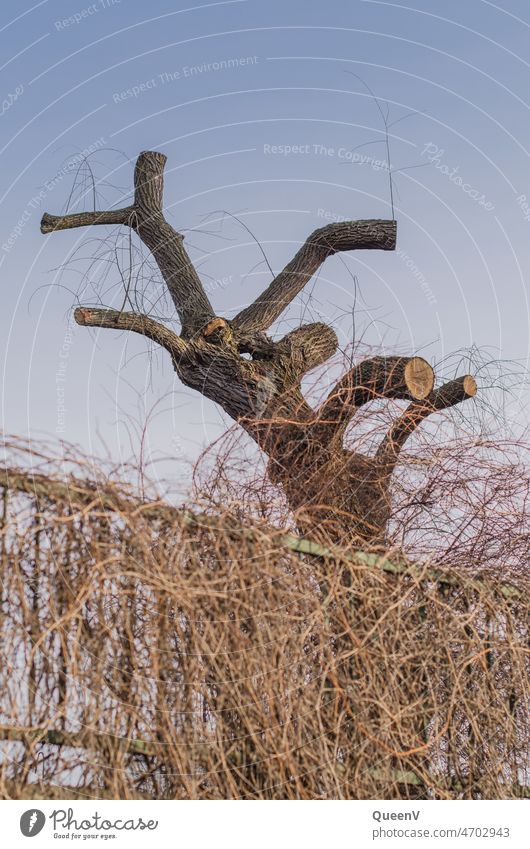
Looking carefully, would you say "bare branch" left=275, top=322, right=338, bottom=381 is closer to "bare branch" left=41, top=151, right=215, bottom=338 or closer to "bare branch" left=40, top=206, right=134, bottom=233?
"bare branch" left=41, top=151, right=215, bottom=338

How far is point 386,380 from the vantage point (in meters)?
6.49

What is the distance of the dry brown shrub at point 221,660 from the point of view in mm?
3381

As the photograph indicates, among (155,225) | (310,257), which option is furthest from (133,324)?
(310,257)

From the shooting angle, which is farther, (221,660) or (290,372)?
(290,372)

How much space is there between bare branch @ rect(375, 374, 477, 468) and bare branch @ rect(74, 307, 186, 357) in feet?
6.04

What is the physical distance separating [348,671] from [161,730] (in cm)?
92

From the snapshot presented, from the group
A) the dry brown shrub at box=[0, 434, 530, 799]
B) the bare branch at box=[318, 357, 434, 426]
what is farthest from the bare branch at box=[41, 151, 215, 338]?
the dry brown shrub at box=[0, 434, 530, 799]

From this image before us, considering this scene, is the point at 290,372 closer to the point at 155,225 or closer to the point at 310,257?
the point at 310,257

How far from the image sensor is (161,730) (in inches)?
141

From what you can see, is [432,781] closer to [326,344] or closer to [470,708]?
[470,708]

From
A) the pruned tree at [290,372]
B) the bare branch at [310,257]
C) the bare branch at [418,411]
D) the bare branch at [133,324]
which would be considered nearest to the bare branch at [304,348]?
the pruned tree at [290,372]

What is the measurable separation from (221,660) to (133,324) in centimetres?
409

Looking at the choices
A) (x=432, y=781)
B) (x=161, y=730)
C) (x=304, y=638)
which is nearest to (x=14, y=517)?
(x=161, y=730)

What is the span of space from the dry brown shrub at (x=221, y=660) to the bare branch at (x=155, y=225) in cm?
397
